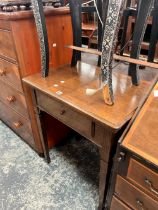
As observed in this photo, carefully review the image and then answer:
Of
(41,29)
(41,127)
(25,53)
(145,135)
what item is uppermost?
(41,29)

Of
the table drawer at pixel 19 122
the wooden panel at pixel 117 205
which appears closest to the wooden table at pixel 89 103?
the wooden panel at pixel 117 205

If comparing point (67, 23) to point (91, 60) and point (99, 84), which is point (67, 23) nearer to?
point (91, 60)

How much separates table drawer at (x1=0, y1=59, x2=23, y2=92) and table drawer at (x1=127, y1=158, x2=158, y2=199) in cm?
84

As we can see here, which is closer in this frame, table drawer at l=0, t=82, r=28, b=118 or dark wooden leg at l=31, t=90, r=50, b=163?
dark wooden leg at l=31, t=90, r=50, b=163

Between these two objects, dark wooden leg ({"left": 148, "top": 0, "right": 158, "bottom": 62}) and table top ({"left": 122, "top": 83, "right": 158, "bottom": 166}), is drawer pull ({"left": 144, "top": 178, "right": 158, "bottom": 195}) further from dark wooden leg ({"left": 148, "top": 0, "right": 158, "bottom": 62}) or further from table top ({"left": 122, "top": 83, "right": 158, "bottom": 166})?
dark wooden leg ({"left": 148, "top": 0, "right": 158, "bottom": 62})

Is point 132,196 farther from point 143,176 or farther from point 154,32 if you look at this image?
point 154,32

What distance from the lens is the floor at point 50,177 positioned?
1.15m

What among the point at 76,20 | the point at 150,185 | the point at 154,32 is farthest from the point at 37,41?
the point at 150,185

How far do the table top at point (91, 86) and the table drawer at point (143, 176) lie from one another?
148mm

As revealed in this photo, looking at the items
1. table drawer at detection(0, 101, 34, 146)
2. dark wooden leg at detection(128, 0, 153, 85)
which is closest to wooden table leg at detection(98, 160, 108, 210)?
dark wooden leg at detection(128, 0, 153, 85)

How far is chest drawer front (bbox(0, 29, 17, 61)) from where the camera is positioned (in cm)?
96

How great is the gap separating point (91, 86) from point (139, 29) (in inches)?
13.6

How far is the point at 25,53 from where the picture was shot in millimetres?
1007

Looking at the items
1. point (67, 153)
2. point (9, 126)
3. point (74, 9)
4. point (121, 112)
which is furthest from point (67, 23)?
point (9, 126)
